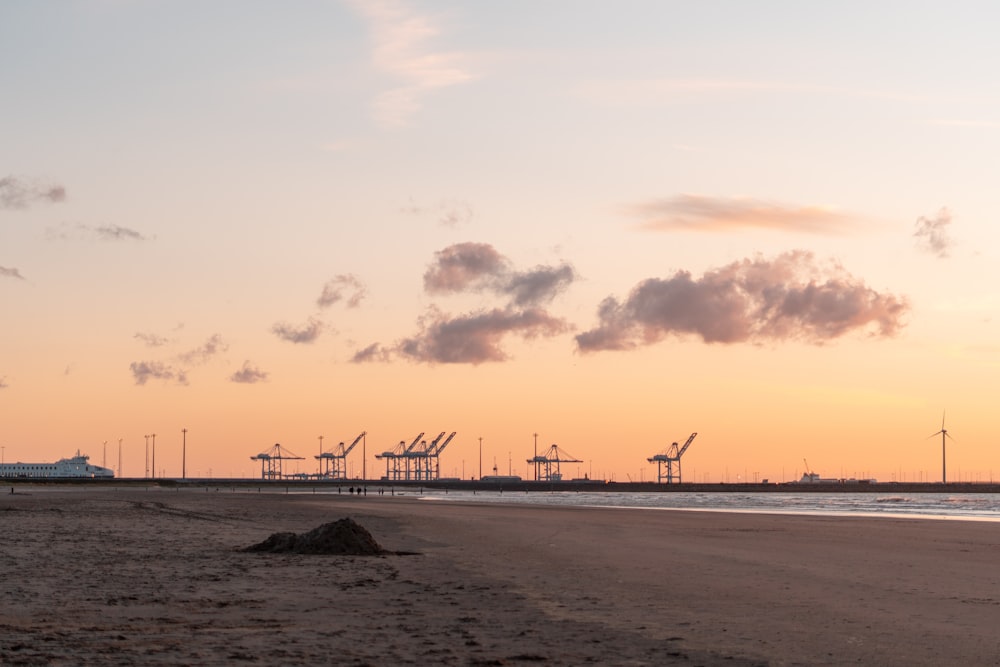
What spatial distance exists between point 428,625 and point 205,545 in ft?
62.5

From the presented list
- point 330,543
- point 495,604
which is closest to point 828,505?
point 330,543

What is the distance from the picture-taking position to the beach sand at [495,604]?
14.3 meters

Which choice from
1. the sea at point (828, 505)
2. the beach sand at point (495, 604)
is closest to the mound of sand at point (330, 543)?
the beach sand at point (495, 604)

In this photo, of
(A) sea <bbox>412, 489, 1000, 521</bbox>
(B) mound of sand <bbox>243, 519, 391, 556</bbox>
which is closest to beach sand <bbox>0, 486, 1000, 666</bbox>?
(B) mound of sand <bbox>243, 519, 391, 556</bbox>

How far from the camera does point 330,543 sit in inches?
1190

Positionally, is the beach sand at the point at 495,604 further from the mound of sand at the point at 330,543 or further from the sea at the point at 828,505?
the sea at the point at 828,505

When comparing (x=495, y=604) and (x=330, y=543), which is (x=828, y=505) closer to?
(x=330, y=543)

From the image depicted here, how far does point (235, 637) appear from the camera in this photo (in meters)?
15.1

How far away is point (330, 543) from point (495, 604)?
11.7 meters

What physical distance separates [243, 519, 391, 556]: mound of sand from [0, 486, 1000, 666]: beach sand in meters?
0.85

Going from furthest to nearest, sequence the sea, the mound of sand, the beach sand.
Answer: the sea
the mound of sand
the beach sand

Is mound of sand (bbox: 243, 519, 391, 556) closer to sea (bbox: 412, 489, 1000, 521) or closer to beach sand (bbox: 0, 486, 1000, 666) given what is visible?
beach sand (bbox: 0, 486, 1000, 666)

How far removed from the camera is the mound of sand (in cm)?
3014

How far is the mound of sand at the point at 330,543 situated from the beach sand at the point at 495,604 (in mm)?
849
